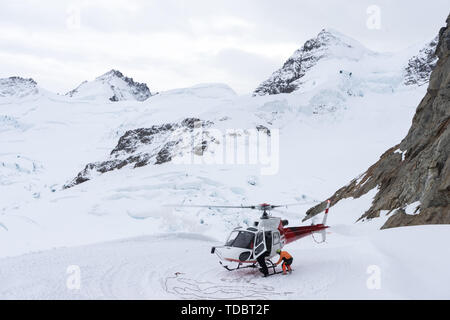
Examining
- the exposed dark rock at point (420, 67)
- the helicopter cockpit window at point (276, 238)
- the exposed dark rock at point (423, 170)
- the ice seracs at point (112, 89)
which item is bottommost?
the helicopter cockpit window at point (276, 238)

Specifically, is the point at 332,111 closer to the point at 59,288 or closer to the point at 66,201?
the point at 66,201

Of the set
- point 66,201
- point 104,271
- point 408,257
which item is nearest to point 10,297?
point 104,271

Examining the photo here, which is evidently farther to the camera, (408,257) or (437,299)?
(408,257)

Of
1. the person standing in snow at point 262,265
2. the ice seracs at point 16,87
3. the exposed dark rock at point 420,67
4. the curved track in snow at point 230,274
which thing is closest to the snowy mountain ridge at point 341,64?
the exposed dark rock at point 420,67

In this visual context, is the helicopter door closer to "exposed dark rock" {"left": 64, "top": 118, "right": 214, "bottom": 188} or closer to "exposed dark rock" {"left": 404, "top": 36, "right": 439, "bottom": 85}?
"exposed dark rock" {"left": 64, "top": 118, "right": 214, "bottom": 188}

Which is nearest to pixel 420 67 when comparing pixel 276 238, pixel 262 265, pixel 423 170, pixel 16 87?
pixel 423 170

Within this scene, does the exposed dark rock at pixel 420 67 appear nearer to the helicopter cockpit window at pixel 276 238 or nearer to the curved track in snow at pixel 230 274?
the curved track in snow at pixel 230 274
